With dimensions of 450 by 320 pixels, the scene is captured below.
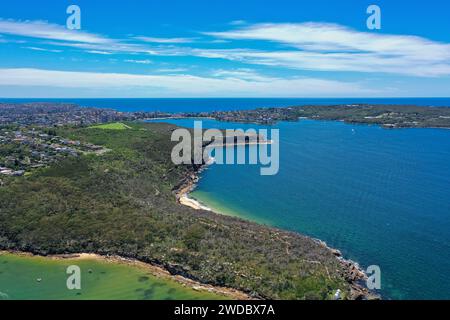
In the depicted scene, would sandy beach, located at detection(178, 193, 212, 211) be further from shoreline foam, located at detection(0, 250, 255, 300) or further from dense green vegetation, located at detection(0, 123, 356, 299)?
shoreline foam, located at detection(0, 250, 255, 300)

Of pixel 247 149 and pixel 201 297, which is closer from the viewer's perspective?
pixel 201 297

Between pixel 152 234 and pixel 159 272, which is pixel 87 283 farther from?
pixel 152 234

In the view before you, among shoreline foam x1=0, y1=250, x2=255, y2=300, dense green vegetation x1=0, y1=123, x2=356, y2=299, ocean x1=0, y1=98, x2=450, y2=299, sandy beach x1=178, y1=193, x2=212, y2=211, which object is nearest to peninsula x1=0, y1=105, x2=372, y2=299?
dense green vegetation x1=0, y1=123, x2=356, y2=299

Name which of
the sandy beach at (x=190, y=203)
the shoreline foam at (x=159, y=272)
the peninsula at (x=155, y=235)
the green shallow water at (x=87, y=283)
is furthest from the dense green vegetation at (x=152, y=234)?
the sandy beach at (x=190, y=203)

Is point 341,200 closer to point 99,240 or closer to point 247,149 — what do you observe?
point 99,240

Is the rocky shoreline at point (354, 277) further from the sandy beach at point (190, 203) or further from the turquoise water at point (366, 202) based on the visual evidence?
the sandy beach at point (190, 203)

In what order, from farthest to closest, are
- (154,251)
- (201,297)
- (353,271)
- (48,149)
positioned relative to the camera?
(48,149)
(154,251)
(353,271)
(201,297)

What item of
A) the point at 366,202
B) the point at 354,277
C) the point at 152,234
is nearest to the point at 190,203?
the point at 152,234

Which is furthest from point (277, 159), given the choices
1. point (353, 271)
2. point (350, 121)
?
point (350, 121)
